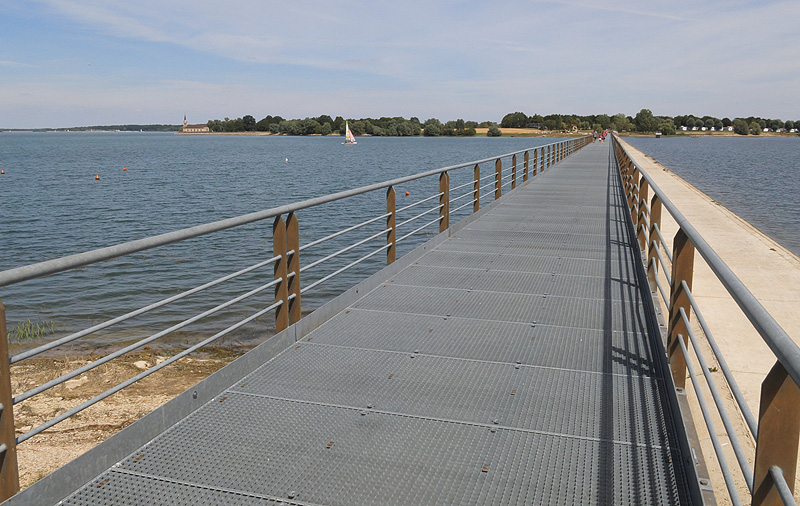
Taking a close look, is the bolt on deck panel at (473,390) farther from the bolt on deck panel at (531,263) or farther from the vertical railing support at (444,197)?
the vertical railing support at (444,197)

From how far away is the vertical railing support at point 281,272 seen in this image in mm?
5367

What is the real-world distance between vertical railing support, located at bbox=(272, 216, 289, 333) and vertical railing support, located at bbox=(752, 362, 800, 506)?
147 inches

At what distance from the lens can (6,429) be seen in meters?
2.98

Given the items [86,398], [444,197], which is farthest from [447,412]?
[444,197]

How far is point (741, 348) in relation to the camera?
28.7 ft

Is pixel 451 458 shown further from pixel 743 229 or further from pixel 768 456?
pixel 743 229

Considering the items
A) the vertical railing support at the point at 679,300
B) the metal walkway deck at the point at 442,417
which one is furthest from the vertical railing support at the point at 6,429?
the vertical railing support at the point at 679,300

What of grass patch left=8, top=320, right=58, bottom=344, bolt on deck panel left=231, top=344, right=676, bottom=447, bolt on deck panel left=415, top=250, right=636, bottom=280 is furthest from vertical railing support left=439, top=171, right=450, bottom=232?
grass patch left=8, top=320, right=58, bottom=344

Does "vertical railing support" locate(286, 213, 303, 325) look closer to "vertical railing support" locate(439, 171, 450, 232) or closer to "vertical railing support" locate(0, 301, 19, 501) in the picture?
"vertical railing support" locate(0, 301, 19, 501)

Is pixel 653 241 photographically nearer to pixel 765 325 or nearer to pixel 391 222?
pixel 391 222

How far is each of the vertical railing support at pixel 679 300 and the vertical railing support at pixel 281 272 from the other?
9.14 ft

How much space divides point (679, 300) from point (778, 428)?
7.83ft

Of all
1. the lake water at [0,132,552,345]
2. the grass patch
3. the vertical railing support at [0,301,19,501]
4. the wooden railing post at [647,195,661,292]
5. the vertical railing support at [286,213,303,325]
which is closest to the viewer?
the vertical railing support at [0,301,19,501]

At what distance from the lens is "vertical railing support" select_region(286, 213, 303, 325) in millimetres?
5526
